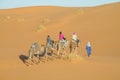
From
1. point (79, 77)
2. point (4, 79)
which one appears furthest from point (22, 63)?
point (79, 77)

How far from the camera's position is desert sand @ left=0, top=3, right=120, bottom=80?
51.4 ft

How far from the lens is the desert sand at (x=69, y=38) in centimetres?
1567

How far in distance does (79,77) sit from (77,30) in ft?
71.1

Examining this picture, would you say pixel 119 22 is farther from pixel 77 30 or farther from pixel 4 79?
pixel 4 79

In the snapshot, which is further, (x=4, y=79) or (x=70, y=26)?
(x=70, y=26)

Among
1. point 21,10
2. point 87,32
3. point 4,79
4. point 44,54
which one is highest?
point 21,10

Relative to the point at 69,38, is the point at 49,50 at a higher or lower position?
lower

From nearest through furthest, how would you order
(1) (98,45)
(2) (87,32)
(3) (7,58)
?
(3) (7,58) → (1) (98,45) → (2) (87,32)

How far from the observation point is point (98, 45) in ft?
99.6

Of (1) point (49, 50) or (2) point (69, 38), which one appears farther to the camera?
(2) point (69, 38)

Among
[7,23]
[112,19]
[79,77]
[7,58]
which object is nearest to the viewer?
[79,77]

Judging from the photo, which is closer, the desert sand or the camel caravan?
the desert sand

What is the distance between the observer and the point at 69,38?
3391cm

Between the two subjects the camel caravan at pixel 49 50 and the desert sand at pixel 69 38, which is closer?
the desert sand at pixel 69 38
